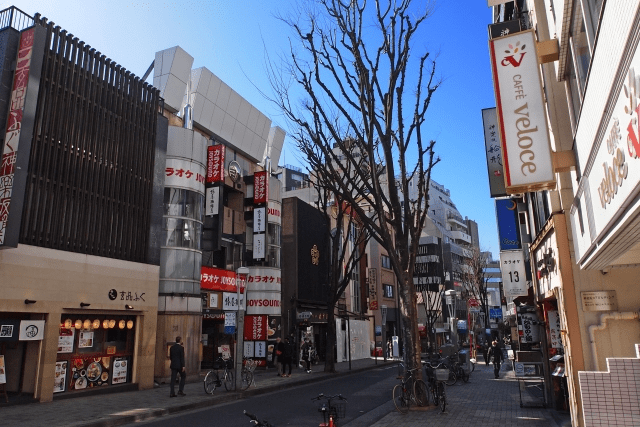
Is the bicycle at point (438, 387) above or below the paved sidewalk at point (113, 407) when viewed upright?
above

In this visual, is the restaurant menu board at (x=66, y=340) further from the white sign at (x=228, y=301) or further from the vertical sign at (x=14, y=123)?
the white sign at (x=228, y=301)

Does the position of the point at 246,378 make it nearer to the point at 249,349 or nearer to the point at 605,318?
the point at 249,349

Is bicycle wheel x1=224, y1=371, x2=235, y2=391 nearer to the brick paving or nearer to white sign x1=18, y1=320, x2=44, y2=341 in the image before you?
the brick paving

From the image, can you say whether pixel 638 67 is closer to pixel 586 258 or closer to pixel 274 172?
pixel 586 258

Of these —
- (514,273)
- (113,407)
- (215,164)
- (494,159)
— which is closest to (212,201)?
(215,164)

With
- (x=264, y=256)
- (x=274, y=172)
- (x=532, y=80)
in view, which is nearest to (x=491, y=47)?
(x=532, y=80)

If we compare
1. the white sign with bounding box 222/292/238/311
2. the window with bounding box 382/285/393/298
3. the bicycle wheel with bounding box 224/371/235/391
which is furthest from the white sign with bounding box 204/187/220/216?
the window with bounding box 382/285/393/298

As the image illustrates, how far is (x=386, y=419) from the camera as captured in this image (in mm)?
11070

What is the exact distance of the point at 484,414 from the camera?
11.5 meters

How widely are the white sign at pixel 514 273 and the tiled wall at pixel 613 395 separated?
9.84 m

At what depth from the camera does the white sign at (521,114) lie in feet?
22.4

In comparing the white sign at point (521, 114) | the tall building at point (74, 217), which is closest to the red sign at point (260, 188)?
the tall building at point (74, 217)

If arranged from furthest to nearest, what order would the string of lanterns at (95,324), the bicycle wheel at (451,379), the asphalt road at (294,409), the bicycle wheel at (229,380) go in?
the bicycle wheel at (451,379)
the bicycle wheel at (229,380)
the string of lanterns at (95,324)
the asphalt road at (294,409)

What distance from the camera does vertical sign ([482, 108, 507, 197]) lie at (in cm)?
1499
